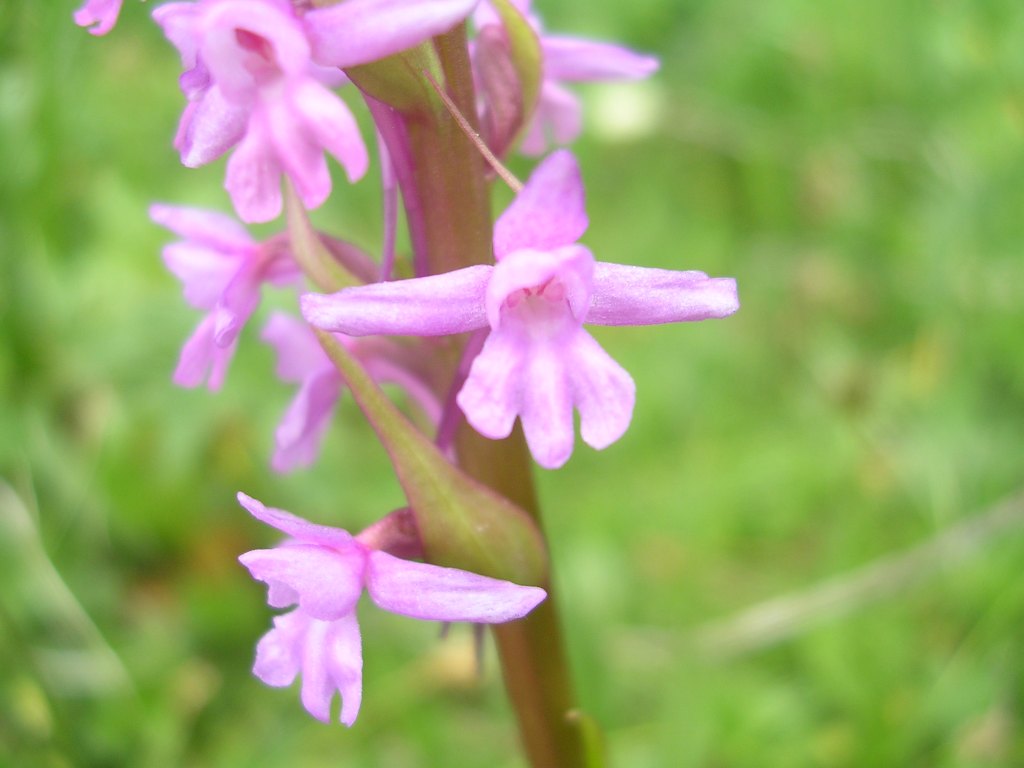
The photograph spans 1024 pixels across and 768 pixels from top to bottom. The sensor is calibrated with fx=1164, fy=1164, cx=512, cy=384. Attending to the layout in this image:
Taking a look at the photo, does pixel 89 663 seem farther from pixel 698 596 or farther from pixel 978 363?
pixel 978 363

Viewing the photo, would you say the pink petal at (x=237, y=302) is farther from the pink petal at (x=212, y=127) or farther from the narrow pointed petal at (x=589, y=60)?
the narrow pointed petal at (x=589, y=60)

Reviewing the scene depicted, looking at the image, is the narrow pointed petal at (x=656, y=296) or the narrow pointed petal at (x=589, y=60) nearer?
the narrow pointed petal at (x=656, y=296)

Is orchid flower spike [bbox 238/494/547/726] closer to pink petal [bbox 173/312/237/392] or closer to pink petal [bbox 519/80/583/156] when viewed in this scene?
pink petal [bbox 173/312/237/392]

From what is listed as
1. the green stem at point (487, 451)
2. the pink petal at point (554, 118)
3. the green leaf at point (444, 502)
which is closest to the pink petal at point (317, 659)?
the green leaf at point (444, 502)

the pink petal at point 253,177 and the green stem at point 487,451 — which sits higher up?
the pink petal at point 253,177

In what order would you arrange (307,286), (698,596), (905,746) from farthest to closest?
(698,596) → (905,746) → (307,286)

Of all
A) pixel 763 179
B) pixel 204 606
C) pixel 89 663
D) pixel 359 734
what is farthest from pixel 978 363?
pixel 89 663

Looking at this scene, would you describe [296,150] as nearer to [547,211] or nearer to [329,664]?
[547,211]
